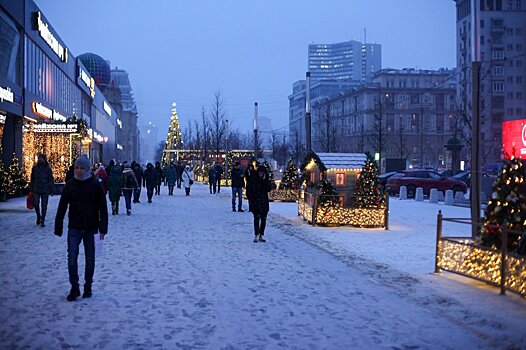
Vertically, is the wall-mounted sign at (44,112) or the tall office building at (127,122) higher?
the tall office building at (127,122)

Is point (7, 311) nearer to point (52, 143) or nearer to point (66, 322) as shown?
point (66, 322)

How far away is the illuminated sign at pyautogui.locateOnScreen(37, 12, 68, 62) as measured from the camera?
38062 mm

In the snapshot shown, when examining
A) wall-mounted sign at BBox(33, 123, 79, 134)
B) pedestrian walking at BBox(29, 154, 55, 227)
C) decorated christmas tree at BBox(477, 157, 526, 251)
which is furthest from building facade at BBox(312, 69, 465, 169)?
decorated christmas tree at BBox(477, 157, 526, 251)

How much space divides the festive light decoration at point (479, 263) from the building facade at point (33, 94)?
24.1 m

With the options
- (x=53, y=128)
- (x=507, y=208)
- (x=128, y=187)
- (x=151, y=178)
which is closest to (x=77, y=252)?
(x=507, y=208)

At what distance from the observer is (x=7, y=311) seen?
765 cm

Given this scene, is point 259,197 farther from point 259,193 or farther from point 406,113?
point 406,113

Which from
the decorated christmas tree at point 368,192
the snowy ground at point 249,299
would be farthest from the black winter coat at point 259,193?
the decorated christmas tree at point 368,192

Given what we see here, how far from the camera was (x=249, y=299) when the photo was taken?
8516 mm

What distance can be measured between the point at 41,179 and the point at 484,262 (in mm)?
11383

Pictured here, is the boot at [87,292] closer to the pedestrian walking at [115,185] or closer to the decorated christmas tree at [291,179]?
the pedestrian walking at [115,185]

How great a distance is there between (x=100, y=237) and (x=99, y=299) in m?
0.82

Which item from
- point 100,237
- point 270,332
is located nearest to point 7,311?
point 100,237

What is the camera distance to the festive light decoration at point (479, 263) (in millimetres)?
8406
